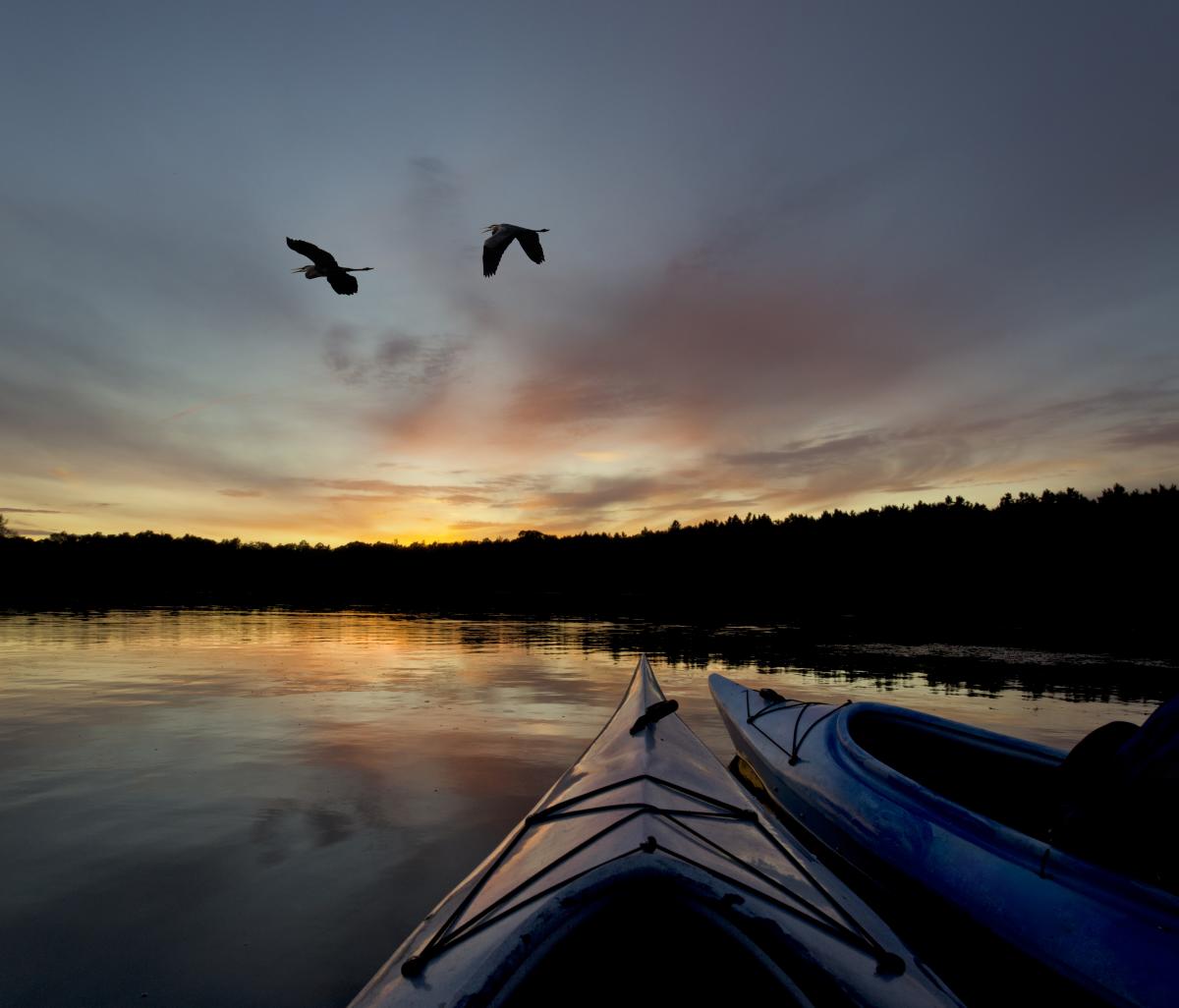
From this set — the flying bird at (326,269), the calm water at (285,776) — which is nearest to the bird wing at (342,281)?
the flying bird at (326,269)

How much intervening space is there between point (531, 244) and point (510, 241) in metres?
0.24

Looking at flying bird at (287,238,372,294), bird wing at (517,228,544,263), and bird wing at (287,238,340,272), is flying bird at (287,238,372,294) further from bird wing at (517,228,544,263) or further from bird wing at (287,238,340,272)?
bird wing at (517,228,544,263)

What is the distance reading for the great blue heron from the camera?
21.9ft

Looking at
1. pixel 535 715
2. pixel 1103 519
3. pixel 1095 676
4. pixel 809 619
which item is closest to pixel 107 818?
pixel 535 715

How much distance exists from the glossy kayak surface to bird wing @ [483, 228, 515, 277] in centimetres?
589

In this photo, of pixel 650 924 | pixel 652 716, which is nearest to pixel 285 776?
pixel 652 716

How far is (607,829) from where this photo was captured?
3.20 m

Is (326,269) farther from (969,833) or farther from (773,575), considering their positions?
(773,575)

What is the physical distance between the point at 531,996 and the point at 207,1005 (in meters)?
1.85

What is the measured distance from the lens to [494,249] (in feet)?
22.0

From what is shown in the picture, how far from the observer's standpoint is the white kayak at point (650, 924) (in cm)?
212

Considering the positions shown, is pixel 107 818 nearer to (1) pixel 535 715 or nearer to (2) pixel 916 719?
(1) pixel 535 715

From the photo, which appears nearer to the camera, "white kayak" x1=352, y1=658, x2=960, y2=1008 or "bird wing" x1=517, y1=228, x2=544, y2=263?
"white kayak" x1=352, y1=658, x2=960, y2=1008

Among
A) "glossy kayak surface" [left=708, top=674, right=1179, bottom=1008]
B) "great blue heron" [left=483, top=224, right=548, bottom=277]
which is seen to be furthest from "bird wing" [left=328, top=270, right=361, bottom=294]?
"glossy kayak surface" [left=708, top=674, right=1179, bottom=1008]
